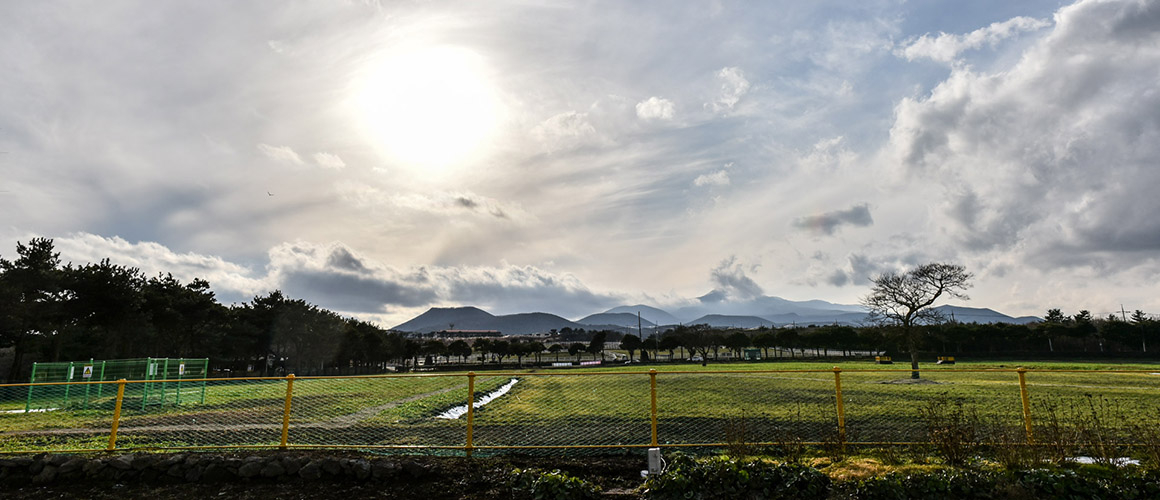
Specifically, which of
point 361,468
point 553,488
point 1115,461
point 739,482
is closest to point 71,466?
point 361,468

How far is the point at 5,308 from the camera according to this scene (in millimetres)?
33938

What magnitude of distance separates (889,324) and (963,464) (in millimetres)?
34389

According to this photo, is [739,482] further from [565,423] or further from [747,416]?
[747,416]

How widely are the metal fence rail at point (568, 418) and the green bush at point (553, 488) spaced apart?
1.32 m

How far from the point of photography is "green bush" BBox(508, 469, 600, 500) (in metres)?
6.60

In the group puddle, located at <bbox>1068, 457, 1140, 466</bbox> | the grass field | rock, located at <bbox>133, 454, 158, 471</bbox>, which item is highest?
puddle, located at <bbox>1068, 457, 1140, 466</bbox>

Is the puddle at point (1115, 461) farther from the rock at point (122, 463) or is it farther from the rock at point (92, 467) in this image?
the rock at point (92, 467)

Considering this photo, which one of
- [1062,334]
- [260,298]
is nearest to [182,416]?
[260,298]

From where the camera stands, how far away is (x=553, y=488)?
668cm

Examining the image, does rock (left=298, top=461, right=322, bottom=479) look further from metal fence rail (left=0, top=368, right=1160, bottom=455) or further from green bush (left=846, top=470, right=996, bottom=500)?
green bush (left=846, top=470, right=996, bottom=500)

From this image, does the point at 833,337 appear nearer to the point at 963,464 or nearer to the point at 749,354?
the point at 749,354

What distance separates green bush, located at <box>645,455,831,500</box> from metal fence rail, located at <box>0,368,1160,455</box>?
3.95ft

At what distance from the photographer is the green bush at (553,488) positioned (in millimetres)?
6602

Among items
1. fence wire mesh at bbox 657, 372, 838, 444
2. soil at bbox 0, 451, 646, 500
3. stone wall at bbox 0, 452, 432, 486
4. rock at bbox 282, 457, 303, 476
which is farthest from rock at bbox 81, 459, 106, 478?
fence wire mesh at bbox 657, 372, 838, 444
